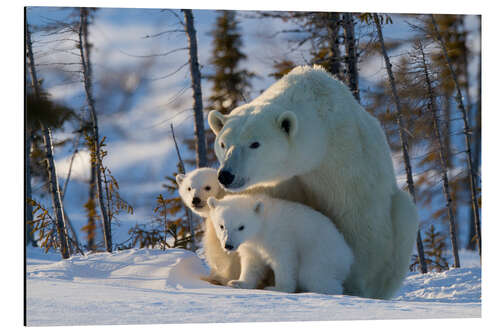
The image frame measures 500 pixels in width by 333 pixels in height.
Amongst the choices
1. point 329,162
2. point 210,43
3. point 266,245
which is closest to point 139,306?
point 266,245

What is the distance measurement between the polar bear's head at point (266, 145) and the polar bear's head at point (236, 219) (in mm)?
148

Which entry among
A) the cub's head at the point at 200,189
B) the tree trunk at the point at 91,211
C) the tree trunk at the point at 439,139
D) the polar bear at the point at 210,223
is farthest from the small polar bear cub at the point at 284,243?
the tree trunk at the point at 439,139

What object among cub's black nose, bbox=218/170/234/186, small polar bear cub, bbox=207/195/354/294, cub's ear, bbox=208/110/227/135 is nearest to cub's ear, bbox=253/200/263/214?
small polar bear cub, bbox=207/195/354/294

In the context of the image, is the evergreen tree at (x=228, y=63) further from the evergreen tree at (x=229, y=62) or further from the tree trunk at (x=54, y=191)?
the tree trunk at (x=54, y=191)

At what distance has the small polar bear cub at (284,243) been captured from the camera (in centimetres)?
399

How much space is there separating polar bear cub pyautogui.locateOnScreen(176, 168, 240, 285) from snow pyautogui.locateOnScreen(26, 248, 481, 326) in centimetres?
17

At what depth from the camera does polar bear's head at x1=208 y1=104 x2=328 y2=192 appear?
3945mm

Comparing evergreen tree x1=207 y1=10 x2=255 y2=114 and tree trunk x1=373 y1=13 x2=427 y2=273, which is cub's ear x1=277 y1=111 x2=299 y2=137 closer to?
evergreen tree x1=207 y1=10 x2=255 y2=114

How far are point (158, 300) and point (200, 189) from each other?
1041mm

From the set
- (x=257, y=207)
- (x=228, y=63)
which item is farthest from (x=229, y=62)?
(x=257, y=207)

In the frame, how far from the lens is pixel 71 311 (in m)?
3.85

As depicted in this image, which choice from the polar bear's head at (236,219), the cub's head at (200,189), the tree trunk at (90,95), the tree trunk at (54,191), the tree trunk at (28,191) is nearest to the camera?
the polar bear's head at (236,219)

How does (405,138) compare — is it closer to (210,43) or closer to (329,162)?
(329,162)

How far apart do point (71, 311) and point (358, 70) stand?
3.18 m
